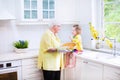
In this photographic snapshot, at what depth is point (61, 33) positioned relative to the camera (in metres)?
3.99

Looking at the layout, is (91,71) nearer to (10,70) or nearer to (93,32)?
(93,32)

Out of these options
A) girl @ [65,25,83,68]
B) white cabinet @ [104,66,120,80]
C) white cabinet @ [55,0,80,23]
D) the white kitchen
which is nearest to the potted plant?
the white kitchen

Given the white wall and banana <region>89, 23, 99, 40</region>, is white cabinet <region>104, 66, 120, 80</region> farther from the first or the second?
the white wall

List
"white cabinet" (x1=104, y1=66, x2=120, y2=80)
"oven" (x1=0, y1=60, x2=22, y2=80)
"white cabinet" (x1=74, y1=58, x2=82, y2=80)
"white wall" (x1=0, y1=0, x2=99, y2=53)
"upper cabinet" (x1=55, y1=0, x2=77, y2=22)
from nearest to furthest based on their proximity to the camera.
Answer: "white cabinet" (x1=104, y1=66, x2=120, y2=80)
"oven" (x1=0, y1=60, x2=22, y2=80)
"white cabinet" (x1=74, y1=58, x2=82, y2=80)
"white wall" (x1=0, y1=0, x2=99, y2=53)
"upper cabinet" (x1=55, y1=0, x2=77, y2=22)

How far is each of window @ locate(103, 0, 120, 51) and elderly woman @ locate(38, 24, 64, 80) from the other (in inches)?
39.5

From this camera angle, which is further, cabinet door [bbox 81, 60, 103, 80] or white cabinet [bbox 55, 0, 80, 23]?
white cabinet [bbox 55, 0, 80, 23]

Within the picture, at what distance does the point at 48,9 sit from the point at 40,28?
42 centimetres

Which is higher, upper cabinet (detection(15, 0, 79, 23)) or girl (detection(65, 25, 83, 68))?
upper cabinet (detection(15, 0, 79, 23))

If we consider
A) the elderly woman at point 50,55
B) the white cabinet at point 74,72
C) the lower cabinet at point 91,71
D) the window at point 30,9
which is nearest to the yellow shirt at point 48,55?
the elderly woman at point 50,55

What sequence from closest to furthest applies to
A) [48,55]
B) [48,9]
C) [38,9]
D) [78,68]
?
[48,55]
[78,68]
[38,9]
[48,9]

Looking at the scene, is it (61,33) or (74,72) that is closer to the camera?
(74,72)

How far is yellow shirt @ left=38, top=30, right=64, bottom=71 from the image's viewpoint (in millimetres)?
2939

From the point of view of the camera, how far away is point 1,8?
10.7 feet

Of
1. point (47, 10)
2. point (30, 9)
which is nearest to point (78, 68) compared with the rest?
point (47, 10)
